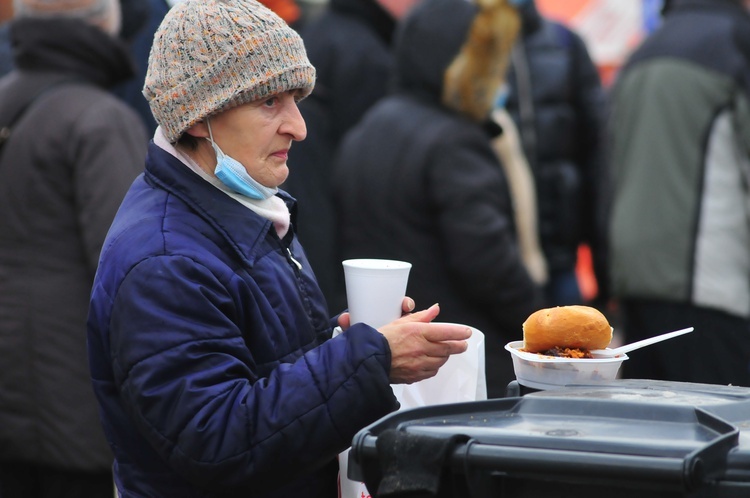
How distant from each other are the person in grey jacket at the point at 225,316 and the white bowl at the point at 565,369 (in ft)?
0.64

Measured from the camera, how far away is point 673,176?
497cm

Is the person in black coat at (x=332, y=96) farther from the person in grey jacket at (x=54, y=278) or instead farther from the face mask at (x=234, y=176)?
the face mask at (x=234, y=176)

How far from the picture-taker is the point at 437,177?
14.2 ft

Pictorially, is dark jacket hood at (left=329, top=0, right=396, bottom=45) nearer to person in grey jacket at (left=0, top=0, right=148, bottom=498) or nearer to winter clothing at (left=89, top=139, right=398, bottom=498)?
person in grey jacket at (left=0, top=0, right=148, bottom=498)

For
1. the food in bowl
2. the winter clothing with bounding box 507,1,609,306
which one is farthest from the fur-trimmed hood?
the food in bowl

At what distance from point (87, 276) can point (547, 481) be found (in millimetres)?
2384

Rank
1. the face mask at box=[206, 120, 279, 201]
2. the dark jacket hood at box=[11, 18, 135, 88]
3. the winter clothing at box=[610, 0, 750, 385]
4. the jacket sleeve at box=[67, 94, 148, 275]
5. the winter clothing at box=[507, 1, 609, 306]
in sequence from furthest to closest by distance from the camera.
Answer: the winter clothing at box=[507, 1, 609, 306] → the winter clothing at box=[610, 0, 750, 385] → the dark jacket hood at box=[11, 18, 135, 88] → the jacket sleeve at box=[67, 94, 148, 275] → the face mask at box=[206, 120, 279, 201]

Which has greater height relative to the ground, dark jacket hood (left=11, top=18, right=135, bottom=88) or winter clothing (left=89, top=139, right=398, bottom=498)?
dark jacket hood (left=11, top=18, right=135, bottom=88)

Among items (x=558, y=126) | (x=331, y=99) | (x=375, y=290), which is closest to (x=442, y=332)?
(x=375, y=290)

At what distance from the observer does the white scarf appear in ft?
8.27

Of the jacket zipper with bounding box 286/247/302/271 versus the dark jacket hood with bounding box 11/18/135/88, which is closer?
the jacket zipper with bounding box 286/247/302/271

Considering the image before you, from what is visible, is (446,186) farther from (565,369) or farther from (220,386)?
(220,386)

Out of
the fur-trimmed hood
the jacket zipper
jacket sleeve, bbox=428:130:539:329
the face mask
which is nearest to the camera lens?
the face mask

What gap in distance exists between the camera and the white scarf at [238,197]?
2.52 metres
